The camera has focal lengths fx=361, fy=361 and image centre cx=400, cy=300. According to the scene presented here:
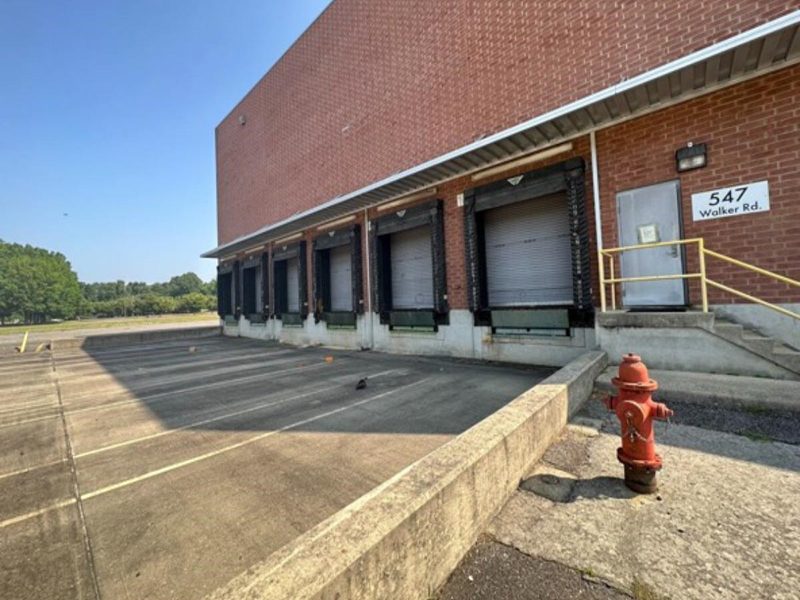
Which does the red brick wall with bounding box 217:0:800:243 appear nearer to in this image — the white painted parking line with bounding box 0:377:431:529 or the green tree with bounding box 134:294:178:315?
the white painted parking line with bounding box 0:377:431:529

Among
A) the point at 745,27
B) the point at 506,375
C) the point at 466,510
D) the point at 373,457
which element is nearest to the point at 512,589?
the point at 466,510

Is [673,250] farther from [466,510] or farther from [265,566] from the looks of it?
[265,566]

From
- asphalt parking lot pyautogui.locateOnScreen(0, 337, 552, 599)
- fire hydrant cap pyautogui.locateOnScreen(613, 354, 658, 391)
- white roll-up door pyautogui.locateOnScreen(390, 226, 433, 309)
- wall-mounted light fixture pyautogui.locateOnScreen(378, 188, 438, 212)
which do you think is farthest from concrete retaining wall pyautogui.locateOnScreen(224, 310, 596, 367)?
fire hydrant cap pyautogui.locateOnScreen(613, 354, 658, 391)

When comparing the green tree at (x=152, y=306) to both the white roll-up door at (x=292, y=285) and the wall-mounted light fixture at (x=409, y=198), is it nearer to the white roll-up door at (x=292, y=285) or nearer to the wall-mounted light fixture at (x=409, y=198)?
the white roll-up door at (x=292, y=285)

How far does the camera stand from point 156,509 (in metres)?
3.10

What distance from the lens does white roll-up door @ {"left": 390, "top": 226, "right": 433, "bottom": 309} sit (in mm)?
11492

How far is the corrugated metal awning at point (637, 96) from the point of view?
516 cm

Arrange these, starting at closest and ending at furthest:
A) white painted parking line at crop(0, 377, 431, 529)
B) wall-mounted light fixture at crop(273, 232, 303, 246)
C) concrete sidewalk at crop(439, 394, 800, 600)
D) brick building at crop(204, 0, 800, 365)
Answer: concrete sidewalk at crop(439, 394, 800, 600)
white painted parking line at crop(0, 377, 431, 529)
brick building at crop(204, 0, 800, 365)
wall-mounted light fixture at crop(273, 232, 303, 246)

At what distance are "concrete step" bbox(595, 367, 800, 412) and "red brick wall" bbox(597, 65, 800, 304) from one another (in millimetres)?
1650

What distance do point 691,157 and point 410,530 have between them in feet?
24.9

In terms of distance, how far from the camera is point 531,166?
8.49 meters

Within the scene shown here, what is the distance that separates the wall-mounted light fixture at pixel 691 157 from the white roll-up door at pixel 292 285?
1502 cm

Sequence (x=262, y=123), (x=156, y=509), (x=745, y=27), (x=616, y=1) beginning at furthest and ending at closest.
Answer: (x=262, y=123) → (x=616, y=1) → (x=745, y=27) → (x=156, y=509)

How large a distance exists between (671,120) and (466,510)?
7.59 m
